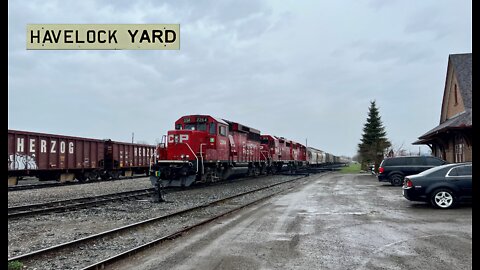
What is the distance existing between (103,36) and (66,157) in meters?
22.6

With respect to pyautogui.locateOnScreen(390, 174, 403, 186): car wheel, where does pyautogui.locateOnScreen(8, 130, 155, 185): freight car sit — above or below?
above

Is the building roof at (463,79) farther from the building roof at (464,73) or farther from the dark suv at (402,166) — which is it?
the dark suv at (402,166)

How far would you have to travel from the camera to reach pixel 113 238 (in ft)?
27.4

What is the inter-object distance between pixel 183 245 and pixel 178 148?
12.7m

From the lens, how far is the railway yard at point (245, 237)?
246 inches

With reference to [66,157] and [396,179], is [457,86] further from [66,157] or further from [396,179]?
[66,157]

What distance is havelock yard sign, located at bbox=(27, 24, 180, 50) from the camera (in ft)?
14.1

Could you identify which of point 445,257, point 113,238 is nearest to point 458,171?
point 445,257

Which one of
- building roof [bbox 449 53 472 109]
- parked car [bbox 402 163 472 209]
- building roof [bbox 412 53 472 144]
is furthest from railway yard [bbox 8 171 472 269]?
building roof [bbox 449 53 472 109]

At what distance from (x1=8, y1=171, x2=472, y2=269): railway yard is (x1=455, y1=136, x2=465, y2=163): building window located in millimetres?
12477

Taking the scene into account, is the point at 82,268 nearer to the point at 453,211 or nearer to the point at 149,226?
the point at 149,226

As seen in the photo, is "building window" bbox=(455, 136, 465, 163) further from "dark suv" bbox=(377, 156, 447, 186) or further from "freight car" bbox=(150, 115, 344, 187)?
"freight car" bbox=(150, 115, 344, 187)

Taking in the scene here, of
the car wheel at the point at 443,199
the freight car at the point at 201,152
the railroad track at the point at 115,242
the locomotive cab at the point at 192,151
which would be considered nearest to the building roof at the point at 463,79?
the freight car at the point at 201,152

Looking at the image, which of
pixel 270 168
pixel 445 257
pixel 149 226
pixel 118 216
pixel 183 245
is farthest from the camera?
pixel 270 168
